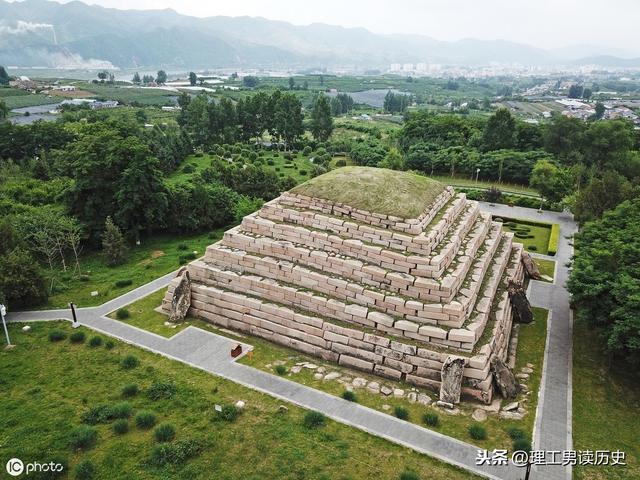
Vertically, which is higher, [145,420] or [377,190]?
[377,190]

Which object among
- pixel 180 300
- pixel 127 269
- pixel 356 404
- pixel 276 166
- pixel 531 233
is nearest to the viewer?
pixel 356 404

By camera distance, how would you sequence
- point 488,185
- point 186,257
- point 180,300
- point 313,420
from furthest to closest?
point 488,185
point 186,257
point 180,300
point 313,420

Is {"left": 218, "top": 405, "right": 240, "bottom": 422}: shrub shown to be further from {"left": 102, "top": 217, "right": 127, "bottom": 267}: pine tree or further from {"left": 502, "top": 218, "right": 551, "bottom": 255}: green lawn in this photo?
{"left": 502, "top": 218, "right": 551, "bottom": 255}: green lawn

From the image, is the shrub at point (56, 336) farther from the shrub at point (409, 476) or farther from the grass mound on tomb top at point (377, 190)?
the shrub at point (409, 476)

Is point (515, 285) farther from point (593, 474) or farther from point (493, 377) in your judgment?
point (593, 474)

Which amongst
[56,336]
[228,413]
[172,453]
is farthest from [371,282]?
[56,336]

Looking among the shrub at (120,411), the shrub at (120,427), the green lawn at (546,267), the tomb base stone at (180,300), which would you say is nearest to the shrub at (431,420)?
the shrub at (120,427)

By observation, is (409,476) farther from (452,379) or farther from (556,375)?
(556,375)

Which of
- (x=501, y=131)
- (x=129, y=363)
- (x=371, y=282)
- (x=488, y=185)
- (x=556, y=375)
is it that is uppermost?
(x=501, y=131)
